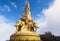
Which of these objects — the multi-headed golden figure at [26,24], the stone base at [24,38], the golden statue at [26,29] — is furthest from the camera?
the multi-headed golden figure at [26,24]

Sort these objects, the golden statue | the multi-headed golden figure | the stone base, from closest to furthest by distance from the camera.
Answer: the stone base
the golden statue
the multi-headed golden figure

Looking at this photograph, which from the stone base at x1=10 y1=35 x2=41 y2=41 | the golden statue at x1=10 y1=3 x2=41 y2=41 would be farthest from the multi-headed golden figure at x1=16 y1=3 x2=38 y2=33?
the stone base at x1=10 y1=35 x2=41 y2=41

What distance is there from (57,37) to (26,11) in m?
7.02

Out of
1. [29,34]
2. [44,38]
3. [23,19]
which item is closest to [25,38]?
[29,34]

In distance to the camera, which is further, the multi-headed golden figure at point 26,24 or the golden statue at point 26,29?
the multi-headed golden figure at point 26,24

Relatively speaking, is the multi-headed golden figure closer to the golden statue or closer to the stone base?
the golden statue

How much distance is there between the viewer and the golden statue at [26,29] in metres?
32.7

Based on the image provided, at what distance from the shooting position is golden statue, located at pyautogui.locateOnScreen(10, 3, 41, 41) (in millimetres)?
32656

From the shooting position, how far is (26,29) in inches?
1323

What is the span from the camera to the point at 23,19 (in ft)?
113

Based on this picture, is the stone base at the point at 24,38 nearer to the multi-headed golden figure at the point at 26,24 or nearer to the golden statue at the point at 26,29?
the golden statue at the point at 26,29

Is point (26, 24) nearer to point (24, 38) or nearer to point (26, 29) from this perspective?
point (26, 29)

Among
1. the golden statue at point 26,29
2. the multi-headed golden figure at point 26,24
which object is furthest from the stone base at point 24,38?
the multi-headed golden figure at point 26,24

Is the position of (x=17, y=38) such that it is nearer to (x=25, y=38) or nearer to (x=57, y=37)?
(x=25, y=38)
